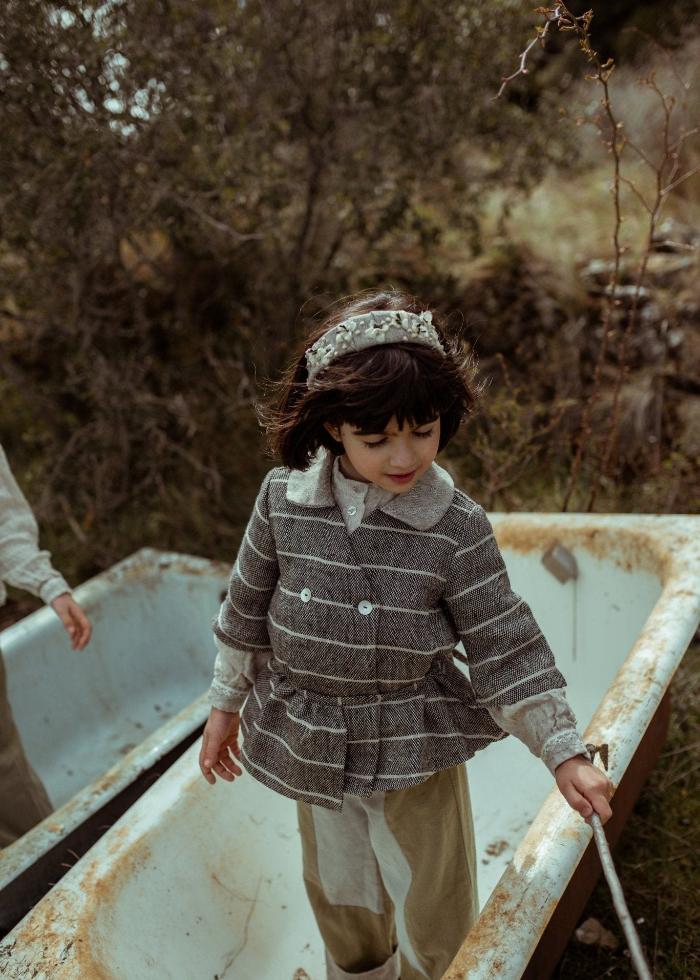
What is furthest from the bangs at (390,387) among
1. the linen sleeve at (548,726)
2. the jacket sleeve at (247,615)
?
the linen sleeve at (548,726)

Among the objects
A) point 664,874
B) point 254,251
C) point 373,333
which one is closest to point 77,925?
point 373,333

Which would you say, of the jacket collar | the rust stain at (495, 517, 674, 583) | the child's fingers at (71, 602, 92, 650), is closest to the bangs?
the jacket collar

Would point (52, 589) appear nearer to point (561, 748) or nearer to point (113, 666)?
point (113, 666)

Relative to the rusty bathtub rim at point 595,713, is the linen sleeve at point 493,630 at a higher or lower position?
higher

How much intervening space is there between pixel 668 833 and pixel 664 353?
6.55ft

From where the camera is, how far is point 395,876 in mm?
1347

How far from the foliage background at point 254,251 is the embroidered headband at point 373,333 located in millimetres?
1504

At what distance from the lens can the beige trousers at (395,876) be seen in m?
1.31

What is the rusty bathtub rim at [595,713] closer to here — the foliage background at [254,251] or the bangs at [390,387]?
the foliage background at [254,251]

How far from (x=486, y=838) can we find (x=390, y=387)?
54.3 inches

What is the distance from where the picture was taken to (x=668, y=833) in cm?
210

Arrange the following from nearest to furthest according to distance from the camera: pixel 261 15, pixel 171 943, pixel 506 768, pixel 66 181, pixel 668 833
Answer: pixel 171 943 → pixel 668 833 → pixel 506 768 → pixel 66 181 → pixel 261 15

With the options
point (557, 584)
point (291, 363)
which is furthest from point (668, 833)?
point (291, 363)

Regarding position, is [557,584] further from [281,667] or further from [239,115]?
[239,115]
